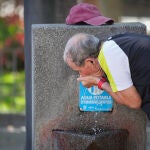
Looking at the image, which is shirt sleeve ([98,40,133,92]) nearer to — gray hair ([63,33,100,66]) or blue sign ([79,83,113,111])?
gray hair ([63,33,100,66])

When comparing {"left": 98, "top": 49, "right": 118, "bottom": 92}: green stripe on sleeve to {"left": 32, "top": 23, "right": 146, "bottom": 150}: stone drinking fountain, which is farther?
{"left": 32, "top": 23, "right": 146, "bottom": 150}: stone drinking fountain

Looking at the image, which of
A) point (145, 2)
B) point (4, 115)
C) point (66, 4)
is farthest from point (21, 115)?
point (145, 2)

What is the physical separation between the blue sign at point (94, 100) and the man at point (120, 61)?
0.53 m

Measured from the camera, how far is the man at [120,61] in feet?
14.5

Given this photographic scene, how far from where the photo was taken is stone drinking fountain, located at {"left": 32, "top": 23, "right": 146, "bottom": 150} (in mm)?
5098

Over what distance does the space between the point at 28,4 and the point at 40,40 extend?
0.93 m

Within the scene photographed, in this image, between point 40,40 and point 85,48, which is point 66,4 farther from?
point 85,48

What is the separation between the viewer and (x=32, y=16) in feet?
19.6

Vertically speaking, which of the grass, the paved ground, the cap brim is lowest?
the paved ground

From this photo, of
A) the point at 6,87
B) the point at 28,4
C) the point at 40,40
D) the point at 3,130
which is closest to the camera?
the point at 40,40

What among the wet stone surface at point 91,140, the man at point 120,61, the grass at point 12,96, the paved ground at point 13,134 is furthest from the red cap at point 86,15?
the grass at point 12,96

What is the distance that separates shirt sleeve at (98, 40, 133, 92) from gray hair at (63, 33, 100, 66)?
9 cm

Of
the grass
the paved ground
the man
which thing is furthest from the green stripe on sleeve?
the grass

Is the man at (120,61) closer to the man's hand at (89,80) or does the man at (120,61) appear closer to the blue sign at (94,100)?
the man's hand at (89,80)
